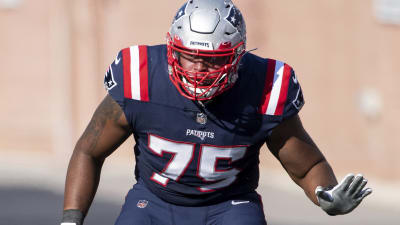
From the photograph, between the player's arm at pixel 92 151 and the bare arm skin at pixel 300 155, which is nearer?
the player's arm at pixel 92 151

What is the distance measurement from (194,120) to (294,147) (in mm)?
530

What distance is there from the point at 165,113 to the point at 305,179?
0.82 metres

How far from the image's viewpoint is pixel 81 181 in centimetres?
496

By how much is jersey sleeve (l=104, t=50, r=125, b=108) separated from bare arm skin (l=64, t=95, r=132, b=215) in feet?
0.13

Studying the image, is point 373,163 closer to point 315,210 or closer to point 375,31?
point 375,31

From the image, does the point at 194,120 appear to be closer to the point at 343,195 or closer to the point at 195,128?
the point at 195,128

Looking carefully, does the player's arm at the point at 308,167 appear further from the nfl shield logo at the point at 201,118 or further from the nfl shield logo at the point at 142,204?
the nfl shield logo at the point at 142,204

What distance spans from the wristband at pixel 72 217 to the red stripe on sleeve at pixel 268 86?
3.32ft

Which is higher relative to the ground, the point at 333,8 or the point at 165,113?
the point at 165,113

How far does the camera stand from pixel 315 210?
12.5m

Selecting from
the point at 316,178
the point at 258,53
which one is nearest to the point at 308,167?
the point at 316,178

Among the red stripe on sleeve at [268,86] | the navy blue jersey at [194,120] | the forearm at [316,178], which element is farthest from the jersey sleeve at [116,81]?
the forearm at [316,178]

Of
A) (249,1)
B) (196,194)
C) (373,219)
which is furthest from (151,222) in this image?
(249,1)

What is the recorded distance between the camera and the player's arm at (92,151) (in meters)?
4.93
